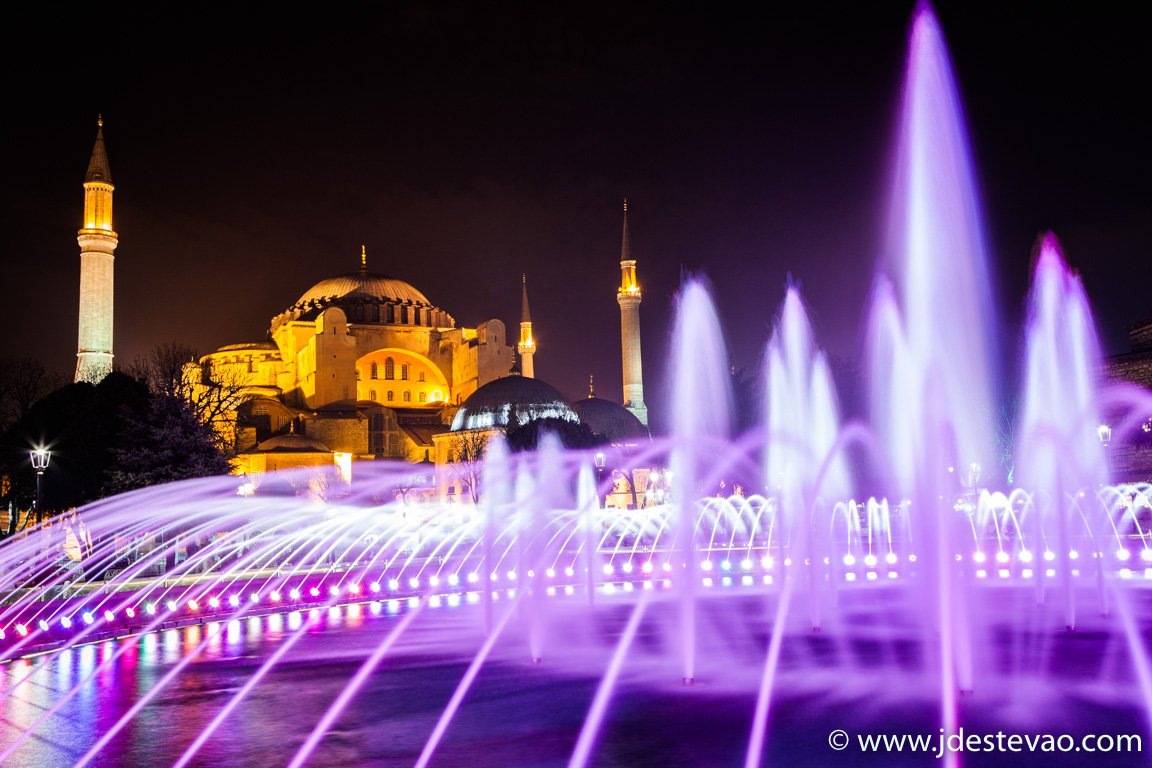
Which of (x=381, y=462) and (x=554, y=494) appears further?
(x=381, y=462)

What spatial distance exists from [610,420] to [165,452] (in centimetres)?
3570

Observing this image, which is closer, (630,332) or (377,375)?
(630,332)

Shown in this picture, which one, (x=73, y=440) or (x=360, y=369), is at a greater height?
(x=360, y=369)

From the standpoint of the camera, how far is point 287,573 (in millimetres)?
23172

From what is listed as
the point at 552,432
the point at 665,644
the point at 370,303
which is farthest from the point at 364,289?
the point at 665,644

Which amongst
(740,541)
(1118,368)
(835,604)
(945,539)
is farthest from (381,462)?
(945,539)

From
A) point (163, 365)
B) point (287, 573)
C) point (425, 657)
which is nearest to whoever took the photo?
point (425, 657)

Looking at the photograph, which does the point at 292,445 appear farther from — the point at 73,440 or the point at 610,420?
the point at 73,440

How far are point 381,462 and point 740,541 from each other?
3176cm

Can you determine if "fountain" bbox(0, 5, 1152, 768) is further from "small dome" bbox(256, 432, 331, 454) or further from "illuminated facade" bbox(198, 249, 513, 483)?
"illuminated facade" bbox(198, 249, 513, 483)

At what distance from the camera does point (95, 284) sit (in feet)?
149

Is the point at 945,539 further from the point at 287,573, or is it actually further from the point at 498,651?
the point at 287,573

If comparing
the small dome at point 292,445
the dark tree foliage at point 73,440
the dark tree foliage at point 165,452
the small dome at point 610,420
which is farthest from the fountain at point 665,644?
the small dome at point 610,420

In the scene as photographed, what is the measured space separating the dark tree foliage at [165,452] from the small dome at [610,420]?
33145mm
